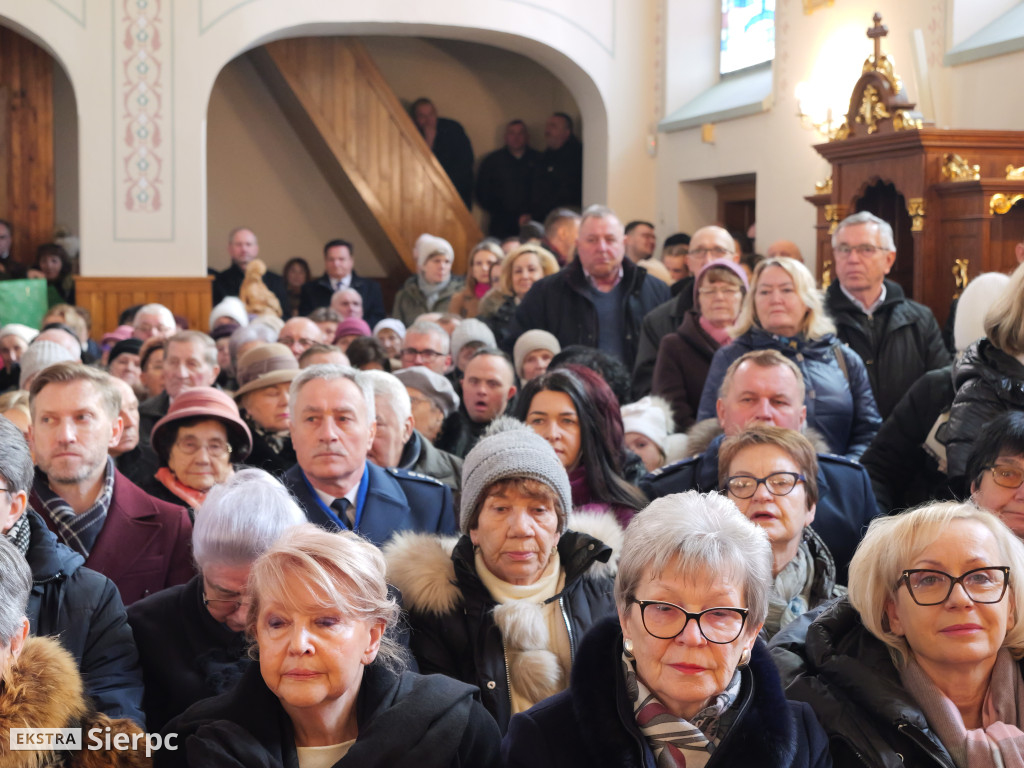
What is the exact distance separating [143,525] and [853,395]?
2.14 metres

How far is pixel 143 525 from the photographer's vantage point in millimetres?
2904

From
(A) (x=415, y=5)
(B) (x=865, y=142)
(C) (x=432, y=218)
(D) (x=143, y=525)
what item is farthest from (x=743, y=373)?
(C) (x=432, y=218)

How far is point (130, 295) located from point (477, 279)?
3.22 metres

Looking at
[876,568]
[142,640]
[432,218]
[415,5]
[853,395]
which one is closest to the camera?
[876,568]

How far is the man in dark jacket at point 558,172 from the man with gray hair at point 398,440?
24.9ft

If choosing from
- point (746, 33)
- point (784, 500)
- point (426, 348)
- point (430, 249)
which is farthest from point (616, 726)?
point (746, 33)

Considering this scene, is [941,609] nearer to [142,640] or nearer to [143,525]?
[142,640]

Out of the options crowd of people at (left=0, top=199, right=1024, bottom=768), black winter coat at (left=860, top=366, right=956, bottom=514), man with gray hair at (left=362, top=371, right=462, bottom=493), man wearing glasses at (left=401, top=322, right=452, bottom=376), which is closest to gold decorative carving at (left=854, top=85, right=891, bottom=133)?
crowd of people at (left=0, top=199, right=1024, bottom=768)

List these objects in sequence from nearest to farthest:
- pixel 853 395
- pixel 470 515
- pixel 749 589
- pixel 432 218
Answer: pixel 749 589 → pixel 470 515 → pixel 853 395 → pixel 432 218

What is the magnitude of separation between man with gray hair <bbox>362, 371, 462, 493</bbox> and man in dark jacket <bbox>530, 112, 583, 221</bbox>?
7590 millimetres

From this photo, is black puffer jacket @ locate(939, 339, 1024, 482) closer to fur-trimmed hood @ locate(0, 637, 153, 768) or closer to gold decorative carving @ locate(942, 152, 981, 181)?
fur-trimmed hood @ locate(0, 637, 153, 768)

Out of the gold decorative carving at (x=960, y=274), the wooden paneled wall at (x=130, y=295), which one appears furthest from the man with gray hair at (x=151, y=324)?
the gold decorative carving at (x=960, y=274)

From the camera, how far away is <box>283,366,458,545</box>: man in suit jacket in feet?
10.2

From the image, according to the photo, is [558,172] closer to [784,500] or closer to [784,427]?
[784,427]
